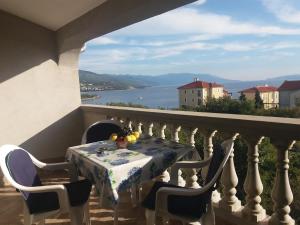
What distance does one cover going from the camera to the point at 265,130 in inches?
→ 79.0

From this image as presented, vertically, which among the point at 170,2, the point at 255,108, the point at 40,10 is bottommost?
the point at 255,108

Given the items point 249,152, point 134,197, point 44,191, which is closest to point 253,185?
point 249,152

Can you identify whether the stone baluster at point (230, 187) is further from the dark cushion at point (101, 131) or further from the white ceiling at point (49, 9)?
the white ceiling at point (49, 9)

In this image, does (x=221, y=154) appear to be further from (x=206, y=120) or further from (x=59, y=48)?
(x=59, y=48)

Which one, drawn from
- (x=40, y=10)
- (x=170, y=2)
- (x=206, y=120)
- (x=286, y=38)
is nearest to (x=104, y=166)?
(x=206, y=120)

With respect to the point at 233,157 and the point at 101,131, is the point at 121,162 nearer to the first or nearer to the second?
the point at 233,157

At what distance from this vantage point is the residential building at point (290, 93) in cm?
1997

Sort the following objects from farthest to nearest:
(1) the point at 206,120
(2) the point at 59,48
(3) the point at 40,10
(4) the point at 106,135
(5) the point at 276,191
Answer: (2) the point at 59,48 < (3) the point at 40,10 < (4) the point at 106,135 < (1) the point at 206,120 < (5) the point at 276,191

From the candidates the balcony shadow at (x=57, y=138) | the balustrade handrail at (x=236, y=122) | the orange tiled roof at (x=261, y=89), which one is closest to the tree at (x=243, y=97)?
the orange tiled roof at (x=261, y=89)

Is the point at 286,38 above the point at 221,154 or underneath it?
above

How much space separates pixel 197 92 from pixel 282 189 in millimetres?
20902

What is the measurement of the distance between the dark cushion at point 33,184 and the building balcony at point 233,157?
0.64m

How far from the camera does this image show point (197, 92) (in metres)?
22.6

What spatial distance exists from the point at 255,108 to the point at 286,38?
109ft
